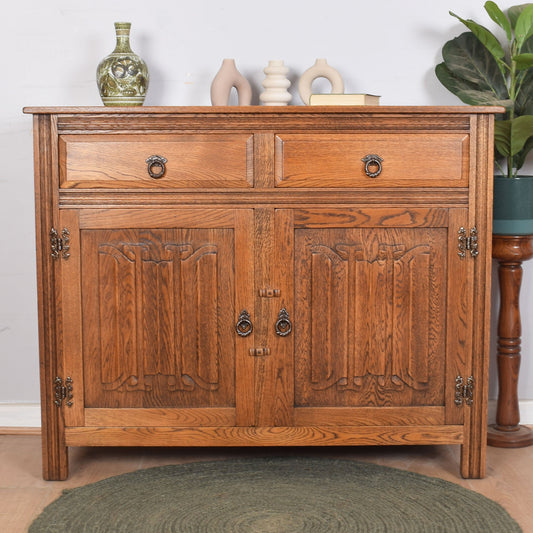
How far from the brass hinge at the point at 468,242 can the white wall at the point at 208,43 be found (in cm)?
69

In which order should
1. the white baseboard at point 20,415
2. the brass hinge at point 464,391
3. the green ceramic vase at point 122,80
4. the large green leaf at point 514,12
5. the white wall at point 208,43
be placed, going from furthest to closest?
the white baseboard at point 20,415 → the white wall at point 208,43 → the large green leaf at point 514,12 → the green ceramic vase at point 122,80 → the brass hinge at point 464,391

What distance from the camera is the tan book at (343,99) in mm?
2207

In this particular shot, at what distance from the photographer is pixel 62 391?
215 cm

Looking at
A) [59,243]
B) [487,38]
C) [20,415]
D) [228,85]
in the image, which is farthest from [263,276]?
[20,415]

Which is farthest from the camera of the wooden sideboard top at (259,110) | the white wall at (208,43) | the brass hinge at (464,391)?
the white wall at (208,43)

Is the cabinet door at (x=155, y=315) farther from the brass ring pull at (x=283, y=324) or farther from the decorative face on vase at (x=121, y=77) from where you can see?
the decorative face on vase at (x=121, y=77)

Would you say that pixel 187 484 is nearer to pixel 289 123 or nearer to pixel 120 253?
pixel 120 253

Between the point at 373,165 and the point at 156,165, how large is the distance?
0.59 metres

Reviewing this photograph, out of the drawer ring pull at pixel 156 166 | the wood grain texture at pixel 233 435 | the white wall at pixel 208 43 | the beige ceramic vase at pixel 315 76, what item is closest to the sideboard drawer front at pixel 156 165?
the drawer ring pull at pixel 156 166

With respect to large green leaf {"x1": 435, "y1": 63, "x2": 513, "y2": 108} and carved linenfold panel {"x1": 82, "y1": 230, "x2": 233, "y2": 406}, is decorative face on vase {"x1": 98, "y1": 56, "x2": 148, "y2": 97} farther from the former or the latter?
large green leaf {"x1": 435, "y1": 63, "x2": 513, "y2": 108}

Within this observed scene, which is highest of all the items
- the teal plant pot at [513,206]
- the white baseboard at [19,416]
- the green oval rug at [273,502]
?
the teal plant pot at [513,206]

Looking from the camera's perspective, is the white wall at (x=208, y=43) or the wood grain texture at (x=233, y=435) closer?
the wood grain texture at (x=233, y=435)

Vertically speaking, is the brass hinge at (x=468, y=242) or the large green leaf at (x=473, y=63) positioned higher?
the large green leaf at (x=473, y=63)

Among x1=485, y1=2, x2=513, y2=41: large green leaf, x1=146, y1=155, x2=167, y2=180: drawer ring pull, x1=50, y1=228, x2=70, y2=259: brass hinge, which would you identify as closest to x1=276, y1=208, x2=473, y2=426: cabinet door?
x1=146, y1=155, x2=167, y2=180: drawer ring pull
